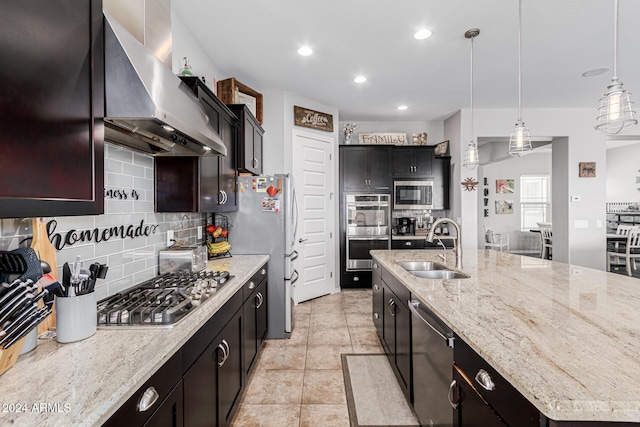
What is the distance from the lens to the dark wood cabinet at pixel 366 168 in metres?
5.11

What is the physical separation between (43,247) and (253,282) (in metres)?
1.43

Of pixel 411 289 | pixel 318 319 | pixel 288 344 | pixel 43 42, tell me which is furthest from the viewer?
pixel 318 319

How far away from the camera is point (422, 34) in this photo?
2.79 metres

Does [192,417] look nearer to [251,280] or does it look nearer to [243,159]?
[251,280]

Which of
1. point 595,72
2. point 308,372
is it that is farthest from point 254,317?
point 595,72

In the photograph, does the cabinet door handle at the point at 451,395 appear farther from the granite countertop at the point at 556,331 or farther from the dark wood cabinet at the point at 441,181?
the dark wood cabinet at the point at 441,181

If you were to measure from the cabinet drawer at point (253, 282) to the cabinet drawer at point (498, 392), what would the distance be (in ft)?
4.63

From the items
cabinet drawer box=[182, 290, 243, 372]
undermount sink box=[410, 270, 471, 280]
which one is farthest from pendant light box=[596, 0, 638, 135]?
cabinet drawer box=[182, 290, 243, 372]

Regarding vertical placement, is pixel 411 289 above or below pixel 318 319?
above

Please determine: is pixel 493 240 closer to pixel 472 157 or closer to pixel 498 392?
pixel 472 157

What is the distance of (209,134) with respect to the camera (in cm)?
177

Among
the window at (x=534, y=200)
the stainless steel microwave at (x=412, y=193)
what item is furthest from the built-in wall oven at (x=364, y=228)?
the window at (x=534, y=200)

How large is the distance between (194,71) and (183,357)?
2.55 m

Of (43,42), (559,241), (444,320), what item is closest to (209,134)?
(43,42)
